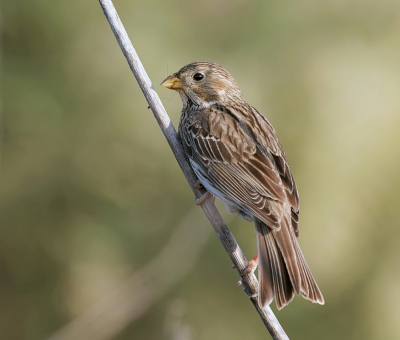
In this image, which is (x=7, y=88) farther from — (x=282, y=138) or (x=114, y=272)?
(x=282, y=138)

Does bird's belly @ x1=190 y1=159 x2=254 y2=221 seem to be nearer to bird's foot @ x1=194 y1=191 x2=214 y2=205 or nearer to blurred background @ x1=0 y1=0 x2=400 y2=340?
bird's foot @ x1=194 y1=191 x2=214 y2=205

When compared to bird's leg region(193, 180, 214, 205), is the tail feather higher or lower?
lower

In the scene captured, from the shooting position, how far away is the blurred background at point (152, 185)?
4.89m

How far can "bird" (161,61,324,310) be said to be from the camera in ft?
10.5

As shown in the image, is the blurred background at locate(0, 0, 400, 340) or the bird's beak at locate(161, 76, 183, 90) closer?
the bird's beak at locate(161, 76, 183, 90)

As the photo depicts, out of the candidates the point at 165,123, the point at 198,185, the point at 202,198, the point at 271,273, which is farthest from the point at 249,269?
the point at 165,123

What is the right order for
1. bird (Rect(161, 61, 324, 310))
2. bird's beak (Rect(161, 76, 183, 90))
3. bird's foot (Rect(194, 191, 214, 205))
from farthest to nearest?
1. bird's beak (Rect(161, 76, 183, 90))
2. bird's foot (Rect(194, 191, 214, 205))
3. bird (Rect(161, 61, 324, 310))

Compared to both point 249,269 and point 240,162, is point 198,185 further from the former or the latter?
point 249,269

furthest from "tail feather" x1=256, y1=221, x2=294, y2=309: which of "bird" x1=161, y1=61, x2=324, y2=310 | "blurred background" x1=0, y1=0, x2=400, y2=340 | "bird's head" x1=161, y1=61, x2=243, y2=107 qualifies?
"blurred background" x1=0, y1=0, x2=400, y2=340

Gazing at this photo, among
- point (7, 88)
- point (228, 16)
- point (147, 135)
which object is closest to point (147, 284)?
point (147, 135)

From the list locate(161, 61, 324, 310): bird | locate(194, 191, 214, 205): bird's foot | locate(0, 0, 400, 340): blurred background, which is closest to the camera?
locate(161, 61, 324, 310): bird

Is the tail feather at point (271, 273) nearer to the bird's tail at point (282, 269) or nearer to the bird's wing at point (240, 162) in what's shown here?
the bird's tail at point (282, 269)

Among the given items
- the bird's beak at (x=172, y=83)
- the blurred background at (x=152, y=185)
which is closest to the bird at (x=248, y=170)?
the bird's beak at (x=172, y=83)

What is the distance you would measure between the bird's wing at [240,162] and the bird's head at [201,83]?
143mm
